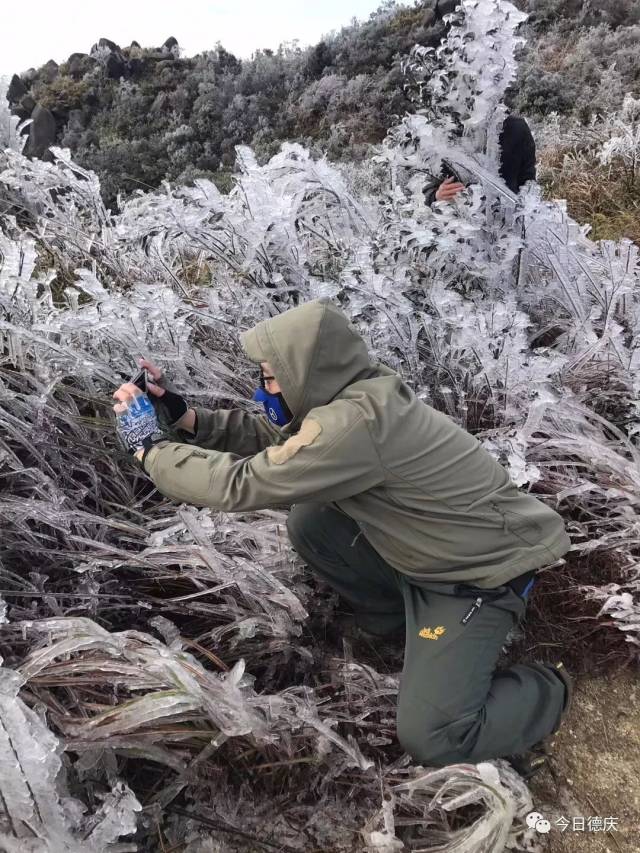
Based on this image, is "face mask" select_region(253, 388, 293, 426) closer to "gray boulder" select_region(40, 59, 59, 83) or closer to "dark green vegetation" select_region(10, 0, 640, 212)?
"dark green vegetation" select_region(10, 0, 640, 212)

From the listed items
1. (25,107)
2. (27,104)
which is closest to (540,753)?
(25,107)

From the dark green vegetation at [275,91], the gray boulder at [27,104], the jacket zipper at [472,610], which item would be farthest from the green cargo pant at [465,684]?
the gray boulder at [27,104]

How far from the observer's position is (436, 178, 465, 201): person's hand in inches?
105

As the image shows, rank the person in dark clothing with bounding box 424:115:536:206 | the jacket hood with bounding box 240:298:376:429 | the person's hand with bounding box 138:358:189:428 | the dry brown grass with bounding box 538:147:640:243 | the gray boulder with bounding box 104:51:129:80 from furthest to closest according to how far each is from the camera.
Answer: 1. the gray boulder with bounding box 104:51:129:80
2. the dry brown grass with bounding box 538:147:640:243
3. the person in dark clothing with bounding box 424:115:536:206
4. the person's hand with bounding box 138:358:189:428
5. the jacket hood with bounding box 240:298:376:429

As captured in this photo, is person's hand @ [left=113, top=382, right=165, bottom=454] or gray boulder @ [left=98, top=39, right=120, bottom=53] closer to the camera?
person's hand @ [left=113, top=382, right=165, bottom=454]

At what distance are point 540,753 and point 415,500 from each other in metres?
0.83

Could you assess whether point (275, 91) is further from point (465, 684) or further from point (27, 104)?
point (465, 684)

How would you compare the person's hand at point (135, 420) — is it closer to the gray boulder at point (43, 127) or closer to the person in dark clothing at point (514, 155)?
the person in dark clothing at point (514, 155)

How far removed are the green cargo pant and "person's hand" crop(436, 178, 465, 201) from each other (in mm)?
1705

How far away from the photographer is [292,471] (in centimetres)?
151

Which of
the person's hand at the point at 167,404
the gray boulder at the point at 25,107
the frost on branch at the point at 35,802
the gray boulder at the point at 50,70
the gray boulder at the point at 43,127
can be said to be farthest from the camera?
the gray boulder at the point at 50,70

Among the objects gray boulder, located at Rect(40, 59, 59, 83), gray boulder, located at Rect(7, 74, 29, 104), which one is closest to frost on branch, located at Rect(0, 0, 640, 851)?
gray boulder, located at Rect(7, 74, 29, 104)

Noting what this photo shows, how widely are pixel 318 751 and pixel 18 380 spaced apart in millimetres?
1627

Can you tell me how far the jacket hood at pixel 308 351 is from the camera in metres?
1.50
